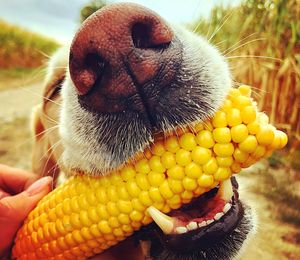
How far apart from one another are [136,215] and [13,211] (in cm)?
78

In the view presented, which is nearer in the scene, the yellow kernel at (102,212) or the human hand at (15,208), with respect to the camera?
the yellow kernel at (102,212)

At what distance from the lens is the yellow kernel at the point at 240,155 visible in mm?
1714

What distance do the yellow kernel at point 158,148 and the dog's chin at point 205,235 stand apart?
28 centimetres

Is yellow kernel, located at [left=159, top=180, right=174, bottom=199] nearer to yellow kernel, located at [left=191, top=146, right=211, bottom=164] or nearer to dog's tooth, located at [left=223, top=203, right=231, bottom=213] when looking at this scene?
yellow kernel, located at [left=191, top=146, right=211, bottom=164]

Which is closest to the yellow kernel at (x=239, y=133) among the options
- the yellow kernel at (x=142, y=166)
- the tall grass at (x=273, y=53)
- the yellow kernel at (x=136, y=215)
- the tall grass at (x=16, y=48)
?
the yellow kernel at (x=142, y=166)

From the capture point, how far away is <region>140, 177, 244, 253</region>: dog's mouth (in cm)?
182

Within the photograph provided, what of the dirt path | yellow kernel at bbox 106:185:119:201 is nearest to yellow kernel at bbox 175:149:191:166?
yellow kernel at bbox 106:185:119:201

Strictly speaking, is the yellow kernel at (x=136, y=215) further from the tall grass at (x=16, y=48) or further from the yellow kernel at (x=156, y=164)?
the tall grass at (x=16, y=48)

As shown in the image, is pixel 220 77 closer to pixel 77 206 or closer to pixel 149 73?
pixel 149 73

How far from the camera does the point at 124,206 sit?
185 centimetres

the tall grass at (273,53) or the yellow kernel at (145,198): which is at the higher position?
the yellow kernel at (145,198)

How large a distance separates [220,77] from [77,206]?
2.75 feet

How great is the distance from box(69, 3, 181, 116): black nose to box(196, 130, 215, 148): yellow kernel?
0.24 metres

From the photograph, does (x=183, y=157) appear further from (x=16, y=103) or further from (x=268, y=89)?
(x=16, y=103)
